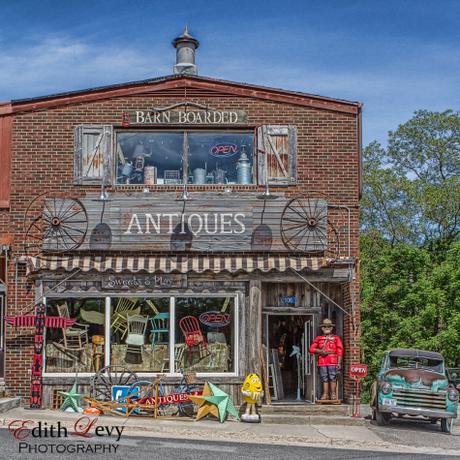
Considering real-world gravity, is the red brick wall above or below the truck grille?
above

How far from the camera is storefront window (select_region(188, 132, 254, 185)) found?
17.5m

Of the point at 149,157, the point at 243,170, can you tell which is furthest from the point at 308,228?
the point at 149,157

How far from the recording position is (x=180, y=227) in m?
17.1

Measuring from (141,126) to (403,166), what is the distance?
967 inches

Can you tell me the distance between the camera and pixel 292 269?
16.6 metres

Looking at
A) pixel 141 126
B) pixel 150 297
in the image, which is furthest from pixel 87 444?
pixel 141 126

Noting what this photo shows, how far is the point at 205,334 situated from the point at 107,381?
7.49 feet

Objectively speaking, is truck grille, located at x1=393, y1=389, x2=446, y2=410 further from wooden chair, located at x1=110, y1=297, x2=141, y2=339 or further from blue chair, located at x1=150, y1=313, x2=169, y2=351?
wooden chair, located at x1=110, y1=297, x2=141, y2=339

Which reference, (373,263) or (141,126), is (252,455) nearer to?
(141,126)

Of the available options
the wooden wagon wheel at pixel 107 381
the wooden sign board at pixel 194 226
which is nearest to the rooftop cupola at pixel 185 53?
the wooden sign board at pixel 194 226

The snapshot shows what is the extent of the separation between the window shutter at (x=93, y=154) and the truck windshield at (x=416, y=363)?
731 centimetres

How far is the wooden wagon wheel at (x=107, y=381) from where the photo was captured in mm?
16547

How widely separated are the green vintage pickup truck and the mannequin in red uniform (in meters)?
0.94

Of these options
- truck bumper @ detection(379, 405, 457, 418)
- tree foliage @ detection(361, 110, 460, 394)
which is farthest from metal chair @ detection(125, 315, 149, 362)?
tree foliage @ detection(361, 110, 460, 394)
